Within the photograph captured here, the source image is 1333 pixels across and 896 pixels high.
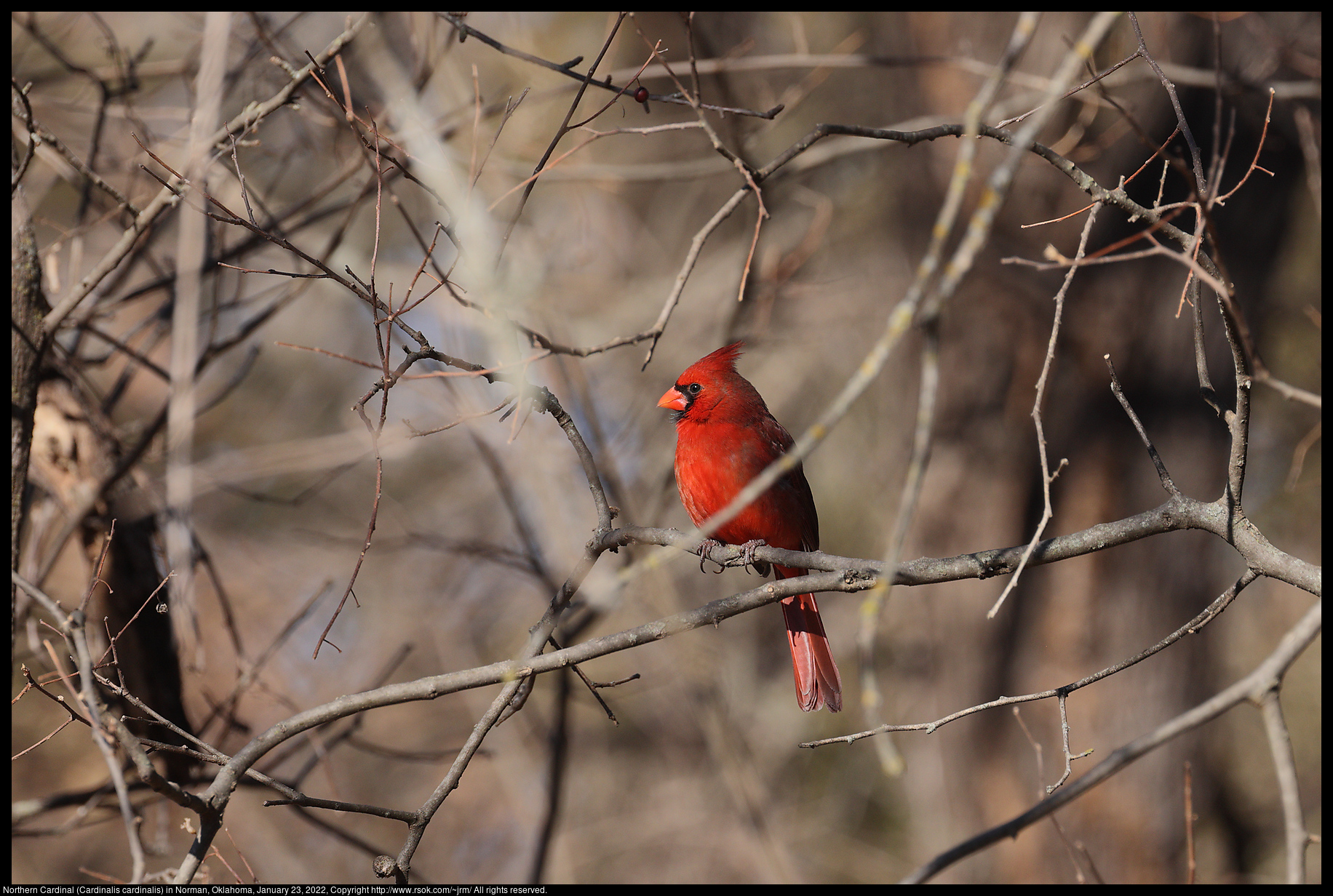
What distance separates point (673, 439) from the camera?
6023 mm

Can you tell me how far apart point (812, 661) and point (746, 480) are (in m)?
0.77

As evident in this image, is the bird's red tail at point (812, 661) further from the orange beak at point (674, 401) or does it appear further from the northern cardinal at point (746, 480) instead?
the orange beak at point (674, 401)

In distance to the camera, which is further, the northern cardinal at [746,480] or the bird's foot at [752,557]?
the northern cardinal at [746,480]

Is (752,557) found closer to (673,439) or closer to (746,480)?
(746,480)

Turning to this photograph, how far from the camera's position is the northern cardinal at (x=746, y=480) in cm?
370

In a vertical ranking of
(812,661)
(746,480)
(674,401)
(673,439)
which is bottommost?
(812,661)

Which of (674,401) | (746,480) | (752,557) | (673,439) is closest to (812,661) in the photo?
(746,480)

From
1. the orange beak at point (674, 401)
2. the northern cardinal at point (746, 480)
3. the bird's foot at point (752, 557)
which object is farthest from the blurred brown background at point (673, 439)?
the bird's foot at point (752, 557)

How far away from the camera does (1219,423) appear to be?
16.8 ft

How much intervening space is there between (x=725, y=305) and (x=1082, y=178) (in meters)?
5.01

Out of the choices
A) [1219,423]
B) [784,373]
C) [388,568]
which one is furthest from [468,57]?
[1219,423]

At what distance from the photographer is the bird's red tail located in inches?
145
